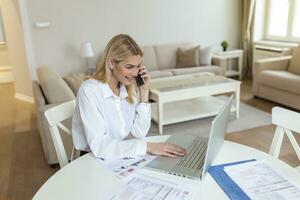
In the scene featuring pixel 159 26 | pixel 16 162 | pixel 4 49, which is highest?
pixel 159 26

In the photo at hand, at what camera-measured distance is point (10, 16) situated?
4.71 m

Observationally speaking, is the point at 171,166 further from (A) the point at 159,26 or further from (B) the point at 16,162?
(A) the point at 159,26

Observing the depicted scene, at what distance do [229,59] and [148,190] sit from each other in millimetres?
5149

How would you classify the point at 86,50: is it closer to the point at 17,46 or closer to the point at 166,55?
the point at 17,46

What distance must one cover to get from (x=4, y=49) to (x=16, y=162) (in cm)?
409

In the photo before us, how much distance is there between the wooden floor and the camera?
8.22 feet

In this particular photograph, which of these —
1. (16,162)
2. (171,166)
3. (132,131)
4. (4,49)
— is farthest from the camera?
(4,49)

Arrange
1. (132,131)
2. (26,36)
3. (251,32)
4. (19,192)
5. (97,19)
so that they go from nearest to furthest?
(132,131)
(19,192)
(26,36)
(97,19)
(251,32)

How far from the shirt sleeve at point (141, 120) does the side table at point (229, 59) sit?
3732mm

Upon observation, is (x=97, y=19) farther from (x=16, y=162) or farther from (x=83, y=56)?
(x=16, y=162)

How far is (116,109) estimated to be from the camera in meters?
1.53

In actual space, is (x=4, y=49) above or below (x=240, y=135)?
above

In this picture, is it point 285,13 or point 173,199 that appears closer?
point 173,199

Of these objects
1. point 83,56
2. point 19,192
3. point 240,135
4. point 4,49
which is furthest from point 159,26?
point 19,192
